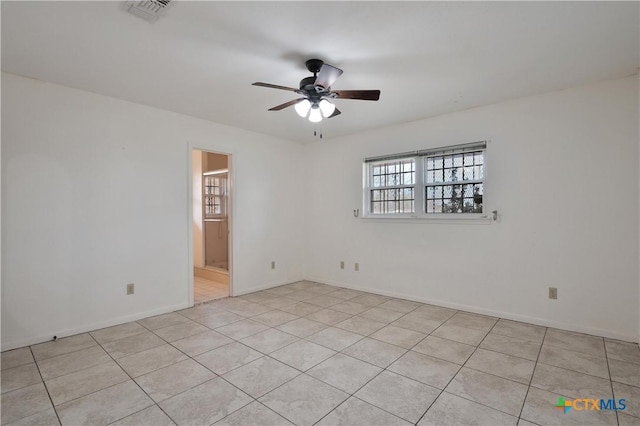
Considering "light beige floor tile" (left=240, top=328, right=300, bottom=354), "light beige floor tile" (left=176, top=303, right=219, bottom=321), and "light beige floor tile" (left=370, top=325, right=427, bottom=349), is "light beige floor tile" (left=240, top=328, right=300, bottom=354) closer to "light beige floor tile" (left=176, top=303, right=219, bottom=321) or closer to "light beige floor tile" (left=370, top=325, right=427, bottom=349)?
Answer: "light beige floor tile" (left=370, top=325, right=427, bottom=349)

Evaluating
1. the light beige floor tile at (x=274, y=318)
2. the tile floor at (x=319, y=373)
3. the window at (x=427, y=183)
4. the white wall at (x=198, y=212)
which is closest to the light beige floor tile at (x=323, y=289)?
the light beige floor tile at (x=274, y=318)

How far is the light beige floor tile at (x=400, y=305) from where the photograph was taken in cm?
374

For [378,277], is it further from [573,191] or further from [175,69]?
[175,69]

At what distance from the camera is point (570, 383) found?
2107 mm

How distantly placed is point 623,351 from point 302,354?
8.81 feet

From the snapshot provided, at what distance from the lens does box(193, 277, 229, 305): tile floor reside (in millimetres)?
4285

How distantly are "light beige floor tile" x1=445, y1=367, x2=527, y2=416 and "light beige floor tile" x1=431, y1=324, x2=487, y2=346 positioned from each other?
593 millimetres

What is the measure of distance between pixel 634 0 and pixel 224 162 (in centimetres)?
546

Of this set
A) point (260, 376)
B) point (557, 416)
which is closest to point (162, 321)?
point (260, 376)

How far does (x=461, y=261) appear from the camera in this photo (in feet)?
12.2

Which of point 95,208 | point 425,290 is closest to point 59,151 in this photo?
point 95,208

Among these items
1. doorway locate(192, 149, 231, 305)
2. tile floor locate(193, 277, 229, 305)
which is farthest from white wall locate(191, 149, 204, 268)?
tile floor locate(193, 277, 229, 305)

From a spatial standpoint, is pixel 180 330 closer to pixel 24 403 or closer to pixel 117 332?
pixel 117 332

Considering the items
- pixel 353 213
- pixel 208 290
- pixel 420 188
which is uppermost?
pixel 420 188
